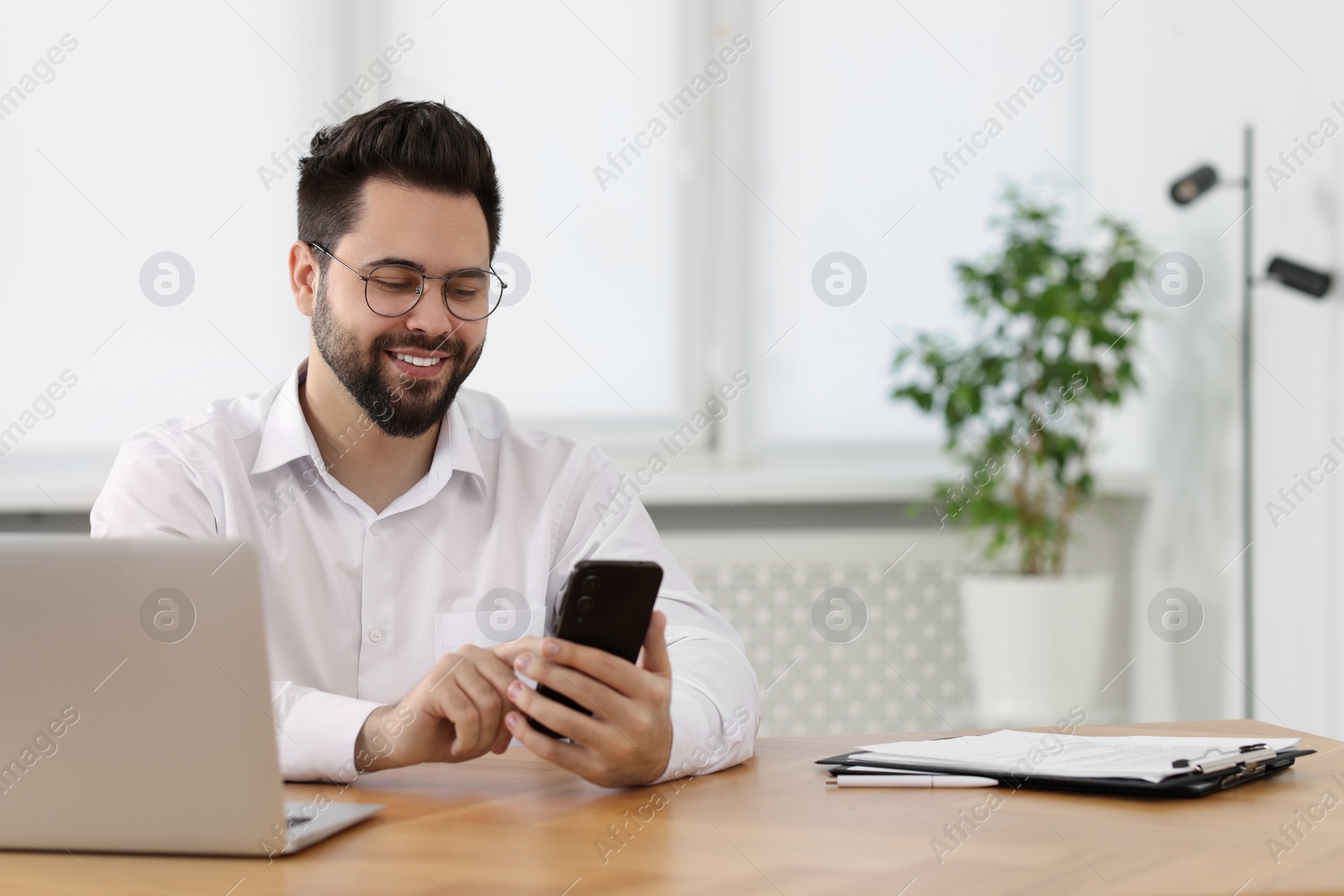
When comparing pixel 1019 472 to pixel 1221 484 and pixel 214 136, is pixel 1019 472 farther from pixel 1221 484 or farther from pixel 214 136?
pixel 214 136

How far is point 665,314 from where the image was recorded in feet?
11.5

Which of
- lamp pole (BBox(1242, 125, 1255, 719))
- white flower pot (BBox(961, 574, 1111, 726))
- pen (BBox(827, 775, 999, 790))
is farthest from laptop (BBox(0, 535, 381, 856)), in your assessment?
lamp pole (BBox(1242, 125, 1255, 719))

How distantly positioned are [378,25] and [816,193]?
1.27 meters

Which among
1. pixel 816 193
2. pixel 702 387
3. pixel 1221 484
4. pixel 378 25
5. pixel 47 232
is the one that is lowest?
pixel 1221 484

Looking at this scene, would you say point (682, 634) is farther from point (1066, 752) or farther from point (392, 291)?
point (392, 291)

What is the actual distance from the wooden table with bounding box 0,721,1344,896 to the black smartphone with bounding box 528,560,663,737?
13cm

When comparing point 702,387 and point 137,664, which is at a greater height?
point 702,387

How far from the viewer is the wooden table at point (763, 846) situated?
2.79 ft

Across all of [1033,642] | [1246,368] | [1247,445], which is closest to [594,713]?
[1033,642]

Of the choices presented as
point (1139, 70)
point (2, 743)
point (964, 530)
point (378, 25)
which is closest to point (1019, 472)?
point (964, 530)

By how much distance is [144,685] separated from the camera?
0.87 m

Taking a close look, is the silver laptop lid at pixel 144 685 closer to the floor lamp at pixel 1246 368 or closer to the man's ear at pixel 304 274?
the man's ear at pixel 304 274

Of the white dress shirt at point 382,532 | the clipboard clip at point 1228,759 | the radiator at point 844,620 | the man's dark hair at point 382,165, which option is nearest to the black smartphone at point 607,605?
the white dress shirt at point 382,532

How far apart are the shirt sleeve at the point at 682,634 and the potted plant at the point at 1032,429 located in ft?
5.24
